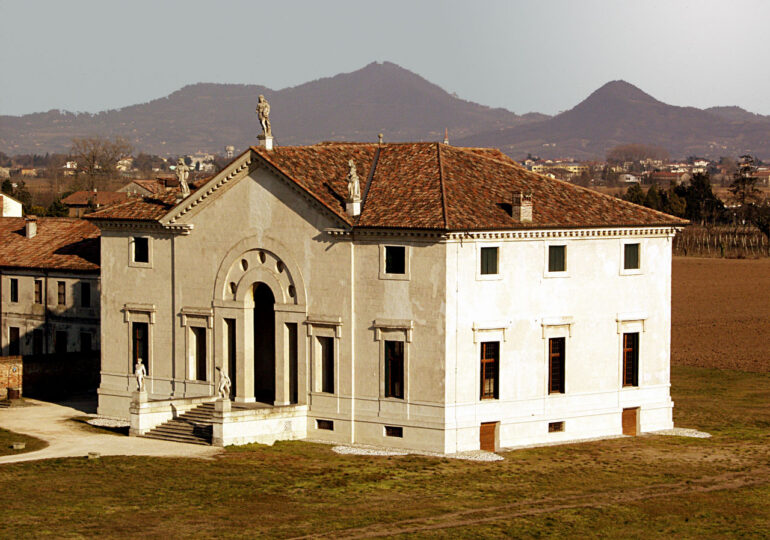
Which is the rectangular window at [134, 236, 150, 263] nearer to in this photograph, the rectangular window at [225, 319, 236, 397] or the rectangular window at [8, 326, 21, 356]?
the rectangular window at [225, 319, 236, 397]

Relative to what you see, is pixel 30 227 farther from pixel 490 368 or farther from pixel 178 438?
pixel 490 368

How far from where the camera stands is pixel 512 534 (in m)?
33.5

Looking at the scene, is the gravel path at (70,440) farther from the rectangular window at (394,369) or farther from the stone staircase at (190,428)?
the rectangular window at (394,369)

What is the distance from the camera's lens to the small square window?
45.7 m

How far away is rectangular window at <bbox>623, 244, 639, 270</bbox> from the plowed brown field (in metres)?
20.2

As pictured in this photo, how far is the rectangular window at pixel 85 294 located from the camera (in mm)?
61219

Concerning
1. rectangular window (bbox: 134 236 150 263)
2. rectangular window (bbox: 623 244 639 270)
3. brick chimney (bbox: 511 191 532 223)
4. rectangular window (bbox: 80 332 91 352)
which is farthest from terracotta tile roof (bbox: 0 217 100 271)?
rectangular window (bbox: 623 244 639 270)

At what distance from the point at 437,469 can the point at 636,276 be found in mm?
11873

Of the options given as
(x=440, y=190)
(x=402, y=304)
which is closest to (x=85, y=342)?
(x=402, y=304)

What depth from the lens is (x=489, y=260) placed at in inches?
1740

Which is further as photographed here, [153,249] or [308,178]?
[153,249]

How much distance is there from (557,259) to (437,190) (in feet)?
16.6

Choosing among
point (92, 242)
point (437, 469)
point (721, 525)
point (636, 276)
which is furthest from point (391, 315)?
point (92, 242)

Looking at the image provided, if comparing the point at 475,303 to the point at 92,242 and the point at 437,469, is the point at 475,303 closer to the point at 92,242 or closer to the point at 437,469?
the point at 437,469
